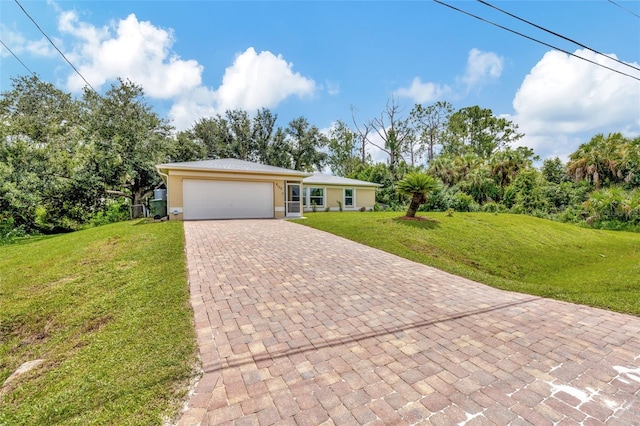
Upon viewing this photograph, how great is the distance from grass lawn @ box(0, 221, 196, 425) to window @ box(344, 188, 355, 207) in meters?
17.2

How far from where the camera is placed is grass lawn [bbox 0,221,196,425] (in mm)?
2285

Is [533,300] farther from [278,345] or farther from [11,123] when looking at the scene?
[11,123]

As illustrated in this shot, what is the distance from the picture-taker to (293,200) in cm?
1711

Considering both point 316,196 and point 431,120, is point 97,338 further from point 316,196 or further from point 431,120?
point 431,120

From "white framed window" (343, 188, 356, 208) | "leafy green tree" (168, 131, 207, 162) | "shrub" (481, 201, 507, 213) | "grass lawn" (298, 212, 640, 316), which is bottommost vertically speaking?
"grass lawn" (298, 212, 640, 316)

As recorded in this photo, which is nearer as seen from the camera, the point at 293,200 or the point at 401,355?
the point at 401,355

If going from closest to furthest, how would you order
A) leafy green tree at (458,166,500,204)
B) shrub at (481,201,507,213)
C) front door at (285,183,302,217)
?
front door at (285,183,302,217)
shrub at (481,201,507,213)
leafy green tree at (458,166,500,204)

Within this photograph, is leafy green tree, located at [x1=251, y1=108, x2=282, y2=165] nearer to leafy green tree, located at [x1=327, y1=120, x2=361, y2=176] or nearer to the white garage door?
leafy green tree, located at [x1=327, y1=120, x2=361, y2=176]

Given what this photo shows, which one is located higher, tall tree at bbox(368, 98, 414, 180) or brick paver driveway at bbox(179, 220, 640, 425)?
tall tree at bbox(368, 98, 414, 180)

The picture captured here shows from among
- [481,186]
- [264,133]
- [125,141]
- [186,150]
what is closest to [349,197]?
[481,186]

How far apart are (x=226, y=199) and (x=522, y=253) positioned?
1327 centimetres

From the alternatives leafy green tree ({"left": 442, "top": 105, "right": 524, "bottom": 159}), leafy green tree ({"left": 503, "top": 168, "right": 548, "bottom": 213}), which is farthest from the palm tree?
leafy green tree ({"left": 442, "top": 105, "right": 524, "bottom": 159})

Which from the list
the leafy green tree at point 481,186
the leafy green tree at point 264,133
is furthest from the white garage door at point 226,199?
the leafy green tree at point 264,133

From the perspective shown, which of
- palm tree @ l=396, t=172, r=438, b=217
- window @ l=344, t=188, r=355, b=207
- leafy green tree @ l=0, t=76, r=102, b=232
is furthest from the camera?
window @ l=344, t=188, r=355, b=207
